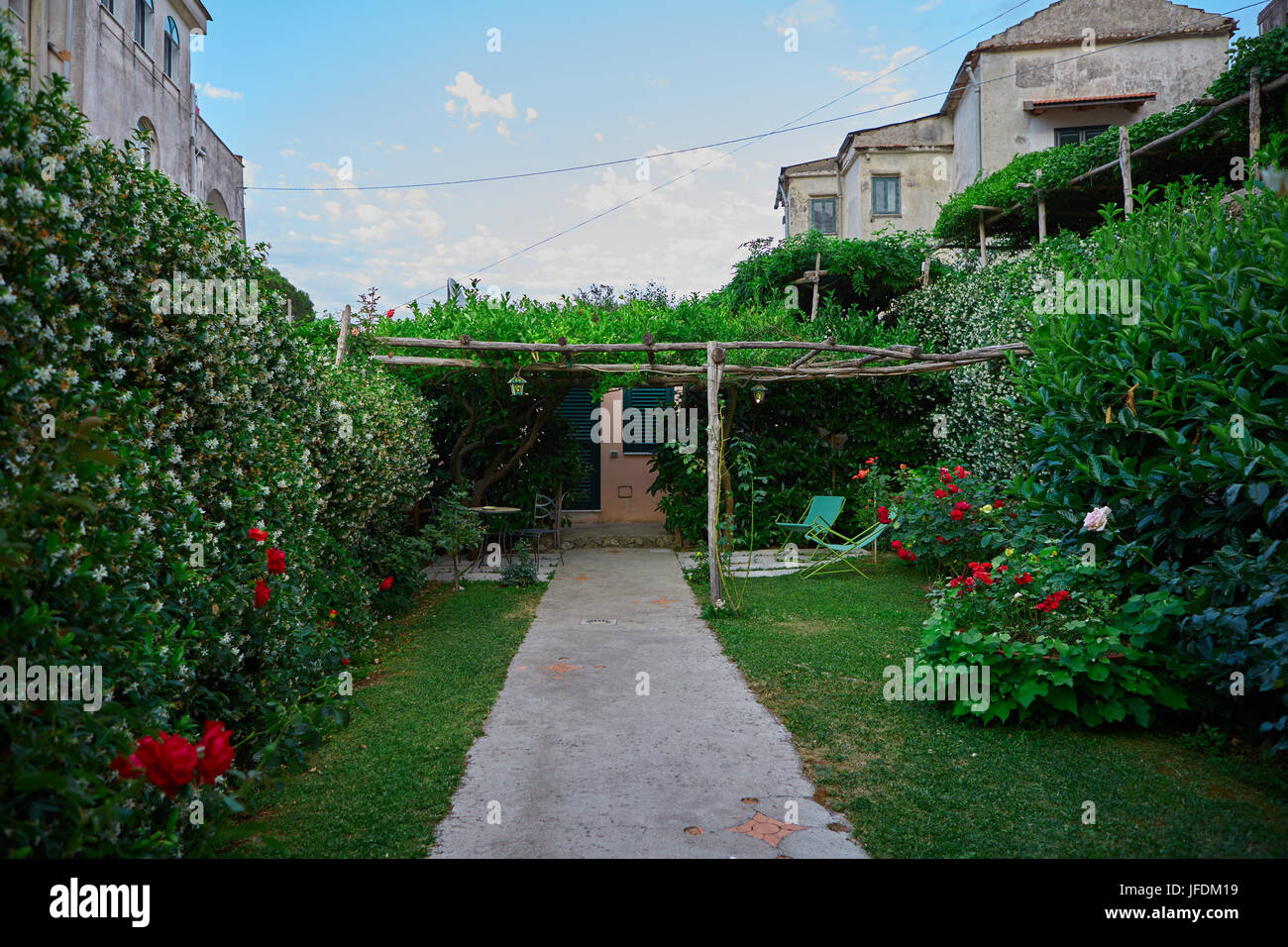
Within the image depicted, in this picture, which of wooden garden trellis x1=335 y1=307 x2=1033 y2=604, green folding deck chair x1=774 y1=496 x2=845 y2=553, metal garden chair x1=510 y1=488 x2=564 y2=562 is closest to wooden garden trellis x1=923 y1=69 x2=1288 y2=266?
wooden garden trellis x1=335 y1=307 x2=1033 y2=604

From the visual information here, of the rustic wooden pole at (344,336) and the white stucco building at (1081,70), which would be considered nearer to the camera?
the rustic wooden pole at (344,336)

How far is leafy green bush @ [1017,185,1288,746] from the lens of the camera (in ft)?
10.5

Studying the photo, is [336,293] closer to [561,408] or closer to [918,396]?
[561,408]

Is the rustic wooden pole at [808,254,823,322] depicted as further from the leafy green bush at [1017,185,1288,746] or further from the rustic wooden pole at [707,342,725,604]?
the leafy green bush at [1017,185,1288,746]

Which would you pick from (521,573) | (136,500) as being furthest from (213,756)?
(521,573)

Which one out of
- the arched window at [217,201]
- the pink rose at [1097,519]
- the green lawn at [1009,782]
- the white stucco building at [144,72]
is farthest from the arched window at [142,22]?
the pink rose at [1097,519]

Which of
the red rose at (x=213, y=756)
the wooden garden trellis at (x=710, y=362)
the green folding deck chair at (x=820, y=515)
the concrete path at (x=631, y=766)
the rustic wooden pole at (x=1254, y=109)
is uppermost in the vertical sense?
the rustic wooden pole at (x=1254, y=109)

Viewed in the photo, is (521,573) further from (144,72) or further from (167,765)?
(144,72)

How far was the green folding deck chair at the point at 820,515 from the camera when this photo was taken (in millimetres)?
9242

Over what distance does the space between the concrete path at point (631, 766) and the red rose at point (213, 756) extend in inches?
42.2

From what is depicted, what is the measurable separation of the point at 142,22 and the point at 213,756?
14856 mm

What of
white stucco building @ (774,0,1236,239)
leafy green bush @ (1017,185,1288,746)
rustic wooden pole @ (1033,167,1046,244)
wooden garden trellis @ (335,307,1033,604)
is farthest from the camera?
white stucco building @ (774,0,1236,239)

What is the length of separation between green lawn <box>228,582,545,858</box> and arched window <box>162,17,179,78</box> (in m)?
12.7

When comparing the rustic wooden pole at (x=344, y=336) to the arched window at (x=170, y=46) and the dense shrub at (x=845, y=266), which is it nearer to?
the dense shrub at (x=845, y=266)
